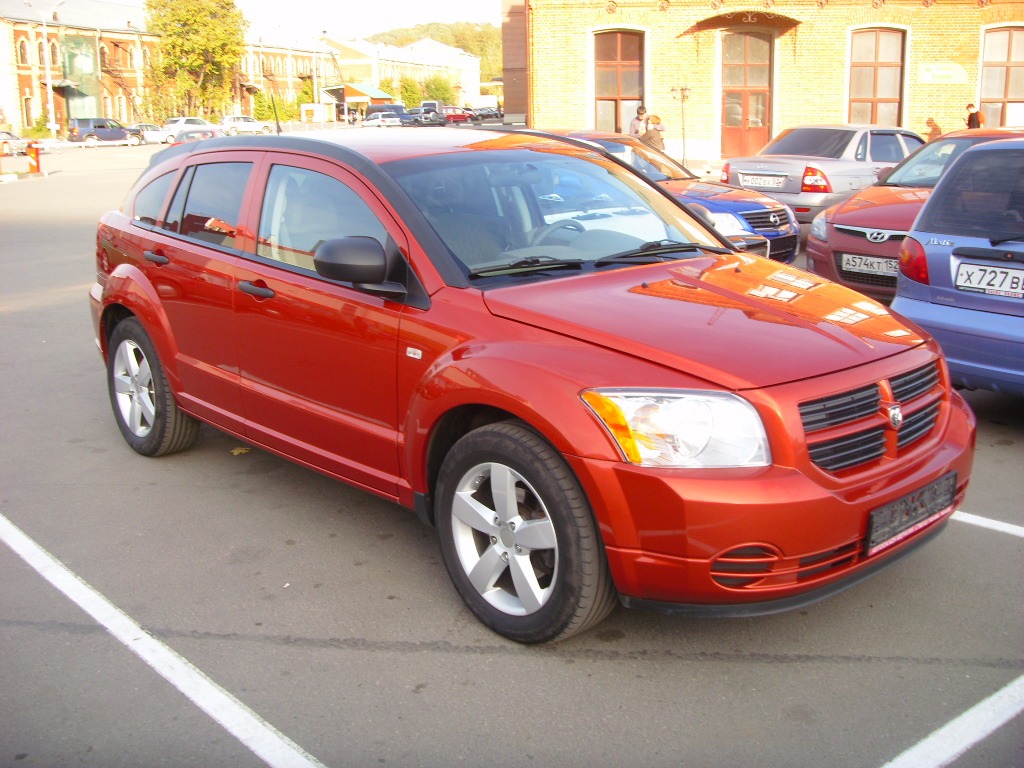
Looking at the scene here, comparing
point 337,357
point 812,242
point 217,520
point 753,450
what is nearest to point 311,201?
point 337,357

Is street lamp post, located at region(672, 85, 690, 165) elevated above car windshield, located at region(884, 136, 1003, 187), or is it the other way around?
street lamp post, located at region(672, 85, 690, 165)

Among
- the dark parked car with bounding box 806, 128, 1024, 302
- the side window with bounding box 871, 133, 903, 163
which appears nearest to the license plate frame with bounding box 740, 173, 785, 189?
the side window with bounding box 871, 133, 903, 163

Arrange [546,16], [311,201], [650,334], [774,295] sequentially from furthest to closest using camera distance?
[546,16] → [311,201] → [774,295] → [650,334]

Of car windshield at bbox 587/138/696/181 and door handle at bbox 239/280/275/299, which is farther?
car windshield at bbox 587/138/696/181

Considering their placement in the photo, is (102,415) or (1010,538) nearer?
(1010,538)

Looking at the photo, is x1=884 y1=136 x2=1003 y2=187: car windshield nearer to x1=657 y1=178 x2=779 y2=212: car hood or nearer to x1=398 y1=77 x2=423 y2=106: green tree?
x1=657 y1=178 x2=779 y2=212: car hood

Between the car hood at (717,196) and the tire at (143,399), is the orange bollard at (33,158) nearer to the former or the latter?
the car hood at (717,196)

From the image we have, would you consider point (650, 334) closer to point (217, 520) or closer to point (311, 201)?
point (311, 201)

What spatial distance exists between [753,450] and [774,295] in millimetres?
1015

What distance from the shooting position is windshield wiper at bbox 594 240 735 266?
4.28 metres

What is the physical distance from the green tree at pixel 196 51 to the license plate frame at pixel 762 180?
209 ft

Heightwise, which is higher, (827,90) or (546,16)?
(546,16)

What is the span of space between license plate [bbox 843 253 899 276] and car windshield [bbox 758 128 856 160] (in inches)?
290

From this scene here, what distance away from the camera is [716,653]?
11.9 feet
